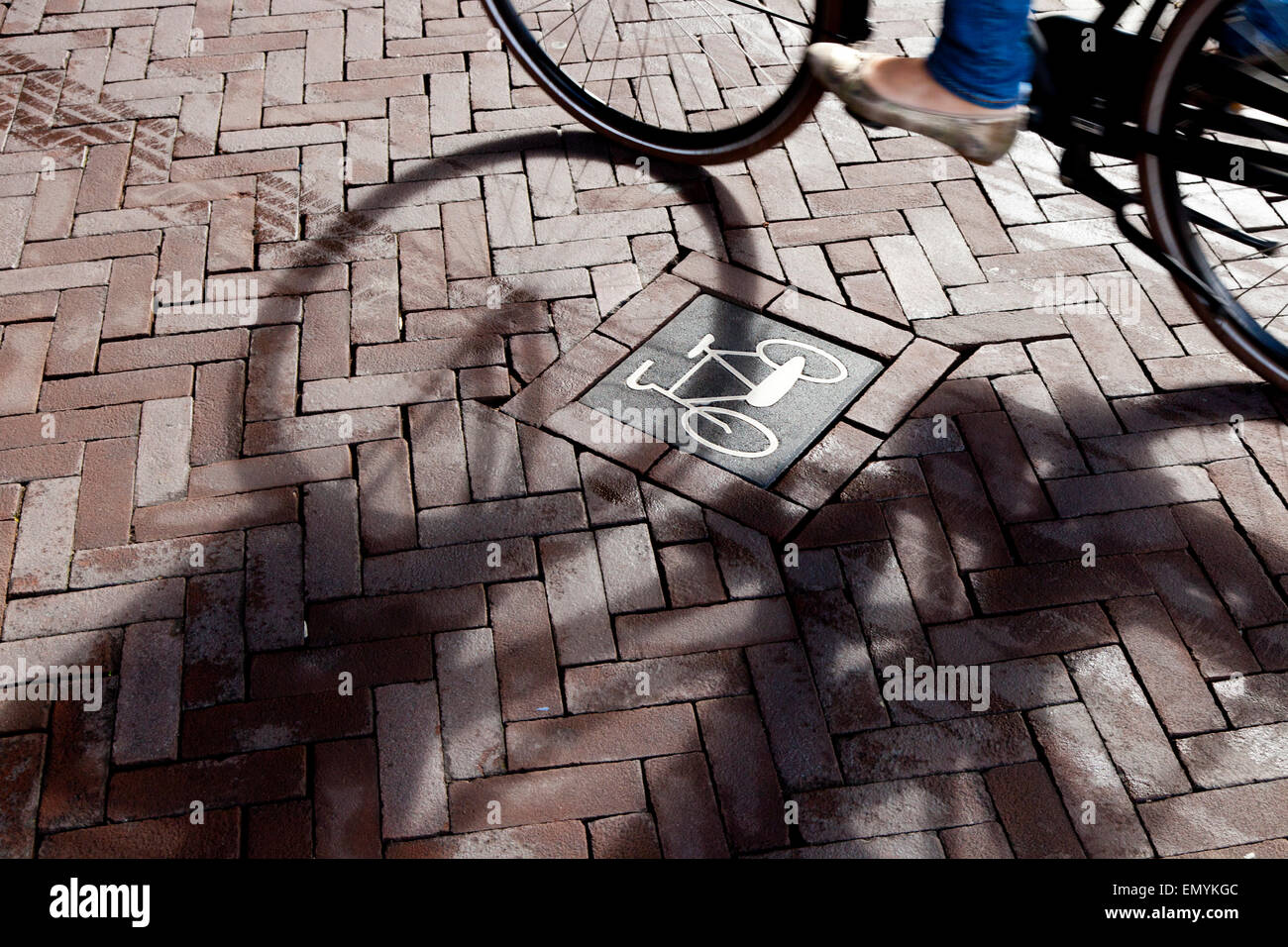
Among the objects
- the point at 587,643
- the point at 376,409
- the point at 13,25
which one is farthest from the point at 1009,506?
the point at 13,25

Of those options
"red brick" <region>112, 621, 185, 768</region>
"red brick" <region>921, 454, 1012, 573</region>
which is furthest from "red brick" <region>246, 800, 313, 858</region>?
"red brick" <region>921, 454, 1012, 573</region>

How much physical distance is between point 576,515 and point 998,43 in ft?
5.32

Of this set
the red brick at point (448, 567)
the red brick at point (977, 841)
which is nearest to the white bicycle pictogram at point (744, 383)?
the red brick at point (448, 567)

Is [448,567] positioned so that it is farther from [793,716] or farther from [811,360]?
[811,360]

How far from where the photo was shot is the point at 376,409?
339cm

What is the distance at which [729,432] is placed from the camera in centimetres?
330

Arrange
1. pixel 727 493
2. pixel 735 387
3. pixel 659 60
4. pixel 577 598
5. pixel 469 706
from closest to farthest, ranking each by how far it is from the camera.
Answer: pixel 469 706, pixel 577 598, pixel 727 493, pixel 735 387, pixel 659 60

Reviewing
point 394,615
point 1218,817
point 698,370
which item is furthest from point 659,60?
point 1218,817

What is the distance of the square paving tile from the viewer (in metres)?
3.28

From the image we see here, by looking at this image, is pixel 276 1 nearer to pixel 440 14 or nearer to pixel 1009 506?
pixel 440 14

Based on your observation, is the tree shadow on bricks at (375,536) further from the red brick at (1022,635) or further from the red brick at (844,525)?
the red brick at (1022,635)

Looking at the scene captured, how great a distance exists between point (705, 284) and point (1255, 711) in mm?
2029

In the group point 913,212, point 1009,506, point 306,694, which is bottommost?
point 306,694

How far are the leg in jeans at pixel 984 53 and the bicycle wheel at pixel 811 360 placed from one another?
91cm
